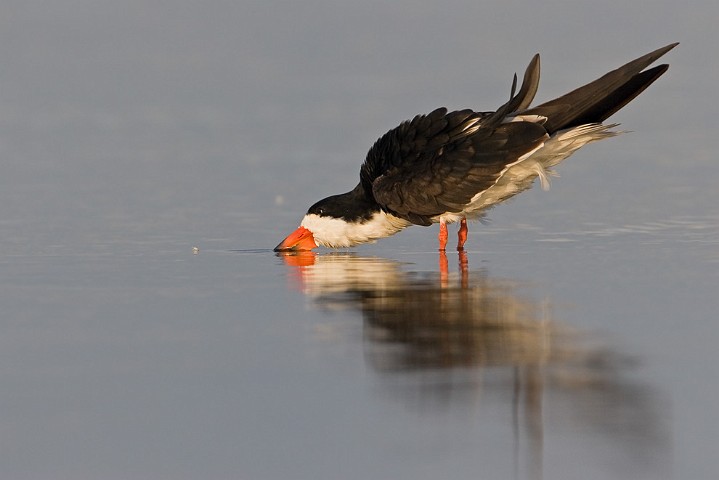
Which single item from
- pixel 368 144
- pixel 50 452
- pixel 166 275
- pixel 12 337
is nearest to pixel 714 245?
pixel 166 275

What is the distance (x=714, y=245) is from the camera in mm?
8641

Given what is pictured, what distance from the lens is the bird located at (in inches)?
335

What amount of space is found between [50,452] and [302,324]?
2.10m

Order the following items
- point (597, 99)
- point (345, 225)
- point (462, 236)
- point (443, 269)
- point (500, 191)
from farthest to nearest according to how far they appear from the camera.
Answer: point (345, 225), point (462, 236), point (500, 191), point (597, 99), point (443, 269)

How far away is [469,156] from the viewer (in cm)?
863

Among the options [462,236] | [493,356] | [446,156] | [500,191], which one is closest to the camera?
[493,356]

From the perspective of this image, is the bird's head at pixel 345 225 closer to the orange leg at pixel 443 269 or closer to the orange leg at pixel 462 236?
the orange leg at pixel 462 236

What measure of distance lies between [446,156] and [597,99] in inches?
42.0

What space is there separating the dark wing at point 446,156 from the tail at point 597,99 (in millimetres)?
200

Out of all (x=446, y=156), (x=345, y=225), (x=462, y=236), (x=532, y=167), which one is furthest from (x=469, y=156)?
(x=345, y=225)

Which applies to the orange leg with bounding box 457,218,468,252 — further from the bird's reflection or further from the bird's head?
the bird's reflection

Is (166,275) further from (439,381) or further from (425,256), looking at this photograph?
(439,381)

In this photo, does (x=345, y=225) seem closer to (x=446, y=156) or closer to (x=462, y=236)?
(x=462, y=236)

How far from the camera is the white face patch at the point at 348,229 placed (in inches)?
376
